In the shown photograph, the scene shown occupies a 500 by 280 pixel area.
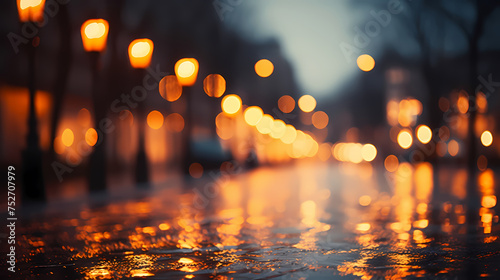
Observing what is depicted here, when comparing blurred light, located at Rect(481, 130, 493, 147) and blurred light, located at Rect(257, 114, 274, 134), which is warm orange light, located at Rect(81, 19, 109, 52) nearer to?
blurred light, located at Rect(481, 130, 493, 147)

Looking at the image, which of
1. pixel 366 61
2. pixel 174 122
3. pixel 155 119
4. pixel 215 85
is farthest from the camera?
pixel 174 122

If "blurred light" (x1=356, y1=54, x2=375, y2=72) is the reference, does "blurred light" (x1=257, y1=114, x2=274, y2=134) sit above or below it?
below

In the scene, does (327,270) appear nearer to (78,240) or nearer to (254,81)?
(78,240)

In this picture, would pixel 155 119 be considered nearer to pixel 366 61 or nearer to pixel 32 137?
pixel 366 61

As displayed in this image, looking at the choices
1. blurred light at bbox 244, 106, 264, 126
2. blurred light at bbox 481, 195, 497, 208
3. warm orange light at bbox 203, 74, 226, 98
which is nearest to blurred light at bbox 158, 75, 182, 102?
warm orange light at bbox 203, 74, 226, 98

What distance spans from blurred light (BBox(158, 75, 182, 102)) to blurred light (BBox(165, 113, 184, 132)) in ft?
9.58

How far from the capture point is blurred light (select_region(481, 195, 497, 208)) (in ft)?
50.2

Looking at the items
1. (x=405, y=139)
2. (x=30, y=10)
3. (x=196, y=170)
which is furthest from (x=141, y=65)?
(x=405, y=139)

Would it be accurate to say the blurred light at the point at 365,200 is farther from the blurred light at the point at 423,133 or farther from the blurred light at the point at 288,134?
the blurred light at the point at 288,134

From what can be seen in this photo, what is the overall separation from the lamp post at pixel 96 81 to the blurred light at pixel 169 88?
81.2 feet

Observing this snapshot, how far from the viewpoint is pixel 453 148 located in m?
62.2

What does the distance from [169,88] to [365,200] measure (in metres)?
32.3

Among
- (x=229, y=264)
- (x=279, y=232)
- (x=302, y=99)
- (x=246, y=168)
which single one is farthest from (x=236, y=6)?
(x=302, y=99)

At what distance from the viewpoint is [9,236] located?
10.4 metres
